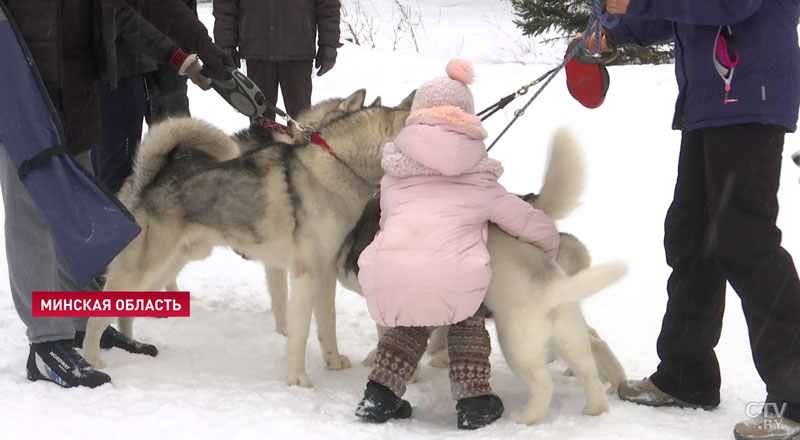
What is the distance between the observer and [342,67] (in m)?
9.83

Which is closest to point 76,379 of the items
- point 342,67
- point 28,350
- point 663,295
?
point 28,350

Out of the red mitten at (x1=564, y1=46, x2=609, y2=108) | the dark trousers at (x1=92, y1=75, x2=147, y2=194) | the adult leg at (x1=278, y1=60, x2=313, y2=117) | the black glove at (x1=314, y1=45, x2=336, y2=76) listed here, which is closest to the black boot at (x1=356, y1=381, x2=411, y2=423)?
the red mitten at (x1=564, y1=46, x2=609, y2=108)

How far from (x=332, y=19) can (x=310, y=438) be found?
3606mm

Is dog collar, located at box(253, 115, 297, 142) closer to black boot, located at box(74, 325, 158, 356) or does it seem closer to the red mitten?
black boot, located at box(74, 325, 158, 356)

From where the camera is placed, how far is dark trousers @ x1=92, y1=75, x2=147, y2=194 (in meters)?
4.21

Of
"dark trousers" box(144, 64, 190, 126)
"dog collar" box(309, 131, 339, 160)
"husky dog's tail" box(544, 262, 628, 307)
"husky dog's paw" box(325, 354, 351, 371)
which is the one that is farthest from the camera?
"dark trousers" box(144, 64, 190, 126)

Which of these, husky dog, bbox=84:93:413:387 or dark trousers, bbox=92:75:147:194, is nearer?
husky dog, bbox=84:93:413:387

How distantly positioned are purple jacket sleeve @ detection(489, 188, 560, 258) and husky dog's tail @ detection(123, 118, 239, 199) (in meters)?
1.49

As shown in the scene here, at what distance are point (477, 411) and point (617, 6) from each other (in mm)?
1519

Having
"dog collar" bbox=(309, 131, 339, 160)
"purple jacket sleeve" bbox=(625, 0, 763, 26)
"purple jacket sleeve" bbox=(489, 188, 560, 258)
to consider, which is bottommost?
"purple jacket sleeve" bbox=(489, 188, 560, 258)

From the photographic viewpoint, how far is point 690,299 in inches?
122

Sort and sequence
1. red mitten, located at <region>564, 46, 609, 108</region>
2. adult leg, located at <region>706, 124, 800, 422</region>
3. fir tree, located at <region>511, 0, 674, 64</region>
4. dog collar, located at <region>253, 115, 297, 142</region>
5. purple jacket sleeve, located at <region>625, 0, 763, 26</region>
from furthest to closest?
fir tree, located at <region>511, 0, 674, 64</region> → dog collar, located at <region>253, 115, 297, 142</region> → red mitten, located at <region>564, 46, 609, 108</region> → adult leg, located at <region>706, 124, 800, 422</region> → purple jacket sleeve, located at <region>625, 0, 763, 26</region>

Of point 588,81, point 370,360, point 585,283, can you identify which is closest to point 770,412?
point 585,283

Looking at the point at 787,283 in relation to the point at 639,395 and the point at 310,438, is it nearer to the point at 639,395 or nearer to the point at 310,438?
the point at 639,395
